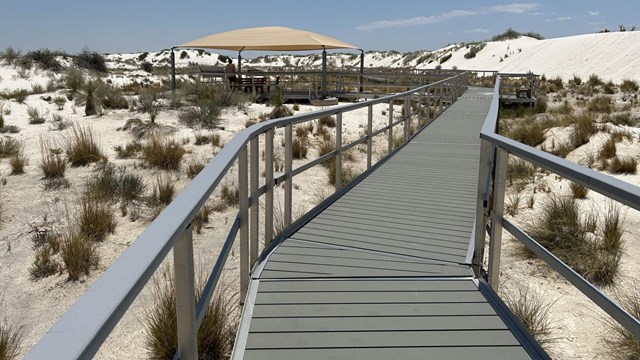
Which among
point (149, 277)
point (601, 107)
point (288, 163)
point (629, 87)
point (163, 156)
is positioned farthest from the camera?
point (629, 87)

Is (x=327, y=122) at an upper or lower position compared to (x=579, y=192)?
upper

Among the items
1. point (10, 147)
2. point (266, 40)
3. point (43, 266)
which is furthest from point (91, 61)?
point (43, 266)

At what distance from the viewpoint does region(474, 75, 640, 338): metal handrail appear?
6.60 ft

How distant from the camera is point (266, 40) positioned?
20.0 meters

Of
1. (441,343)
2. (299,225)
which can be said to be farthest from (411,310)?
(299,225)

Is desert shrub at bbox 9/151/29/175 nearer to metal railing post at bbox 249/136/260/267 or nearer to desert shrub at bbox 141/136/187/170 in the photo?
desert shrub at bbox 141/136/187/170

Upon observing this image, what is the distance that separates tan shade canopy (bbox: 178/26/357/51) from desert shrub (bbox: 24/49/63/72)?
15.1 meters

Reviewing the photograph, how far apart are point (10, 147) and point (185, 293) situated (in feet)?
33.3

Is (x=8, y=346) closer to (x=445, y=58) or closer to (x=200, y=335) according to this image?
(x=200, y=335)

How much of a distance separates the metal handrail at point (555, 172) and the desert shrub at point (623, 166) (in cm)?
650

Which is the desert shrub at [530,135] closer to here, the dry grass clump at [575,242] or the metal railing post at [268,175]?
the dry grass clump at [575,242]

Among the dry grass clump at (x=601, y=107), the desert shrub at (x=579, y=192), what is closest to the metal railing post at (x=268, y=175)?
the desert shrub at (x=579, y=192)

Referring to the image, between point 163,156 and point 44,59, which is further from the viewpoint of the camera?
point 44,59

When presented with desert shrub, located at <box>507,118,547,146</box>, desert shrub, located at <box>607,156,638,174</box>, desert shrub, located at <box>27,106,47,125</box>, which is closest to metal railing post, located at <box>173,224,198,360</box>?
desert shrub, located at <box>607,156,638,174</box>
